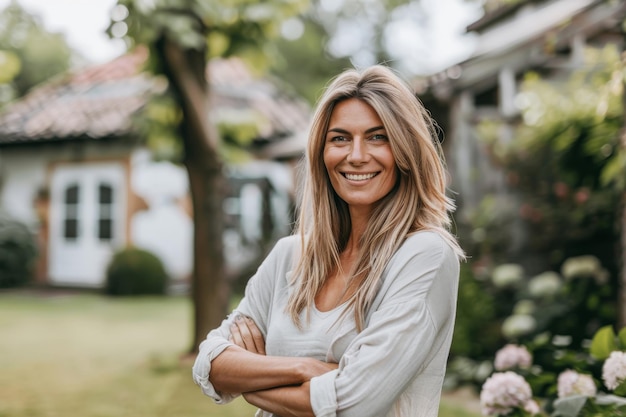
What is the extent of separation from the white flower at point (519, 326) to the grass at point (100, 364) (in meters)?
0.90

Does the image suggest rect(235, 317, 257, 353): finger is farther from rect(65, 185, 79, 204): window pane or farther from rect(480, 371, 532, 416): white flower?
rect(65, 185, 79, 204): window pane

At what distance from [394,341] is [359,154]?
0.60m

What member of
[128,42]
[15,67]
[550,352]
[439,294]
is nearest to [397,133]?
[439,294]

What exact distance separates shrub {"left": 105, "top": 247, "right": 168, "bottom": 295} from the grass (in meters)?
1.47

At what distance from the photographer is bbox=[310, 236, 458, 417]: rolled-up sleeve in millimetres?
2057

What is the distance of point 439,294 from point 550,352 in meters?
2.23

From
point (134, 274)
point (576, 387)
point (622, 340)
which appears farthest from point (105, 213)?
point (622, 340)

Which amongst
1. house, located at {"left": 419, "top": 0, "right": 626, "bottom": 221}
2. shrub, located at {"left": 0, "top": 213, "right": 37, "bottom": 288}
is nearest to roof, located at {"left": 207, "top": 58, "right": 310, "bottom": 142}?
shrub, located at {"left": 0, "top": 213, "right": 37, "bottom": 288}

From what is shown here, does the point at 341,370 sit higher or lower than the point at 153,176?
lower

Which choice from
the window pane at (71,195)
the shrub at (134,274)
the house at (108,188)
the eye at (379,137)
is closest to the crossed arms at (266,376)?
the eye at (379,137)

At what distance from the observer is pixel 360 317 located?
2211 millimetres

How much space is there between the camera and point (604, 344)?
10.8 feet

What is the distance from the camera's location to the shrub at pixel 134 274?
611 inches

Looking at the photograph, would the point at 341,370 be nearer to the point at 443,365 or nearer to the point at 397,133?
the point at 443,365
